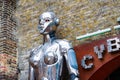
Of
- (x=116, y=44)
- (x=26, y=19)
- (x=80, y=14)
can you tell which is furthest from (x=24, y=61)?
(x=116, y=44)

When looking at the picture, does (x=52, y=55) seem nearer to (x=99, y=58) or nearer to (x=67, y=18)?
(x=99, y=58)

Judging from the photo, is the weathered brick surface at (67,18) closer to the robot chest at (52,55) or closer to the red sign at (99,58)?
the red sign at (99,58)

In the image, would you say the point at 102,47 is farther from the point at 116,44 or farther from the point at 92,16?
the point at 92,16

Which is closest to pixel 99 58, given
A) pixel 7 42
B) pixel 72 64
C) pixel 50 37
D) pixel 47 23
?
pixel 72 64

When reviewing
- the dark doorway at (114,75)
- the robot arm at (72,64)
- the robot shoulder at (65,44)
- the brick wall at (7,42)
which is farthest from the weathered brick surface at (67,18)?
the dark doorway at (114,75)

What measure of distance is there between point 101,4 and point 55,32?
791 millimetres

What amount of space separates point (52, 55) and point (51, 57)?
31 mm

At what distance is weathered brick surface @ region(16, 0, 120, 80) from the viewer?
17.5ft

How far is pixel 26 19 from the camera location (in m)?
6.14

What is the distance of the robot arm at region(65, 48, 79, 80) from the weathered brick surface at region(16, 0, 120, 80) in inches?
18.0

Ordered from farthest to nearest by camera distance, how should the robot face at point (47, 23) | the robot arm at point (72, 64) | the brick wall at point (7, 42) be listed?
the brick wall at point (7, 42)
the robot face at point (47, 23)
the robot arm at point (72, 64)

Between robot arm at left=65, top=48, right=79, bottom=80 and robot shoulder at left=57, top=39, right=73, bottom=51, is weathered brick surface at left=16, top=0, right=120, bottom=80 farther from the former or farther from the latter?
robot arm at left=65, top=48, right=79, bottom=80

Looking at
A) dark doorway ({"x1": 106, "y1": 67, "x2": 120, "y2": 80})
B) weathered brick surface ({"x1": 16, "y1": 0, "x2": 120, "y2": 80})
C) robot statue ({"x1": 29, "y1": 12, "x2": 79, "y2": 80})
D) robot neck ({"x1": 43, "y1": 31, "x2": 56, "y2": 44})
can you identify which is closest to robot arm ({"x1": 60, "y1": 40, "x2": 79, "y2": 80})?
robot statue ({"x1": 29, "y1": 12, "x2": 79, "y2": 80})

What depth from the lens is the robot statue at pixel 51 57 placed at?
4891 mm
